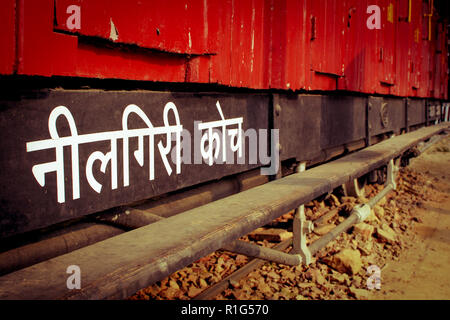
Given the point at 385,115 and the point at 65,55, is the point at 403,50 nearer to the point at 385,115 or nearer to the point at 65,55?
the point at 385,115

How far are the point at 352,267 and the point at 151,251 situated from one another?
93.5 inches

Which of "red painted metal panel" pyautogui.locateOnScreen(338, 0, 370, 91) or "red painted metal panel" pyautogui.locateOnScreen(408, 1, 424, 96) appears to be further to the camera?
"red painted metal panel" pyautogui.locateOnScreen(408, 1, 424, 96)

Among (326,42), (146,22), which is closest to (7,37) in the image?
(146,22)

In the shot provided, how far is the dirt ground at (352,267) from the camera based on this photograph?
292cm

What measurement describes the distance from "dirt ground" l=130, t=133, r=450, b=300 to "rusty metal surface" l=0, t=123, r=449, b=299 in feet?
3.06

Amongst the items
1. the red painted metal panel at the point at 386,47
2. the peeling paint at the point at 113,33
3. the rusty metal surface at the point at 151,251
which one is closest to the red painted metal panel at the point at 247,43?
the rusty metal surface at the point at 151,251

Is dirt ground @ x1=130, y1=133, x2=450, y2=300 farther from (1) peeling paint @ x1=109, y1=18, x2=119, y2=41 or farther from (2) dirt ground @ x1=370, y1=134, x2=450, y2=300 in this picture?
(1) peeling paint @ x1=109, y1=18, x2=119, y2=41

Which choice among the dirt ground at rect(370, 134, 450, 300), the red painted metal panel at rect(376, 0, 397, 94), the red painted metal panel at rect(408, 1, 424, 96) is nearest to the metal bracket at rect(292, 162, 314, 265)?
the dirt ground at rect(370, 134, 450, 300)

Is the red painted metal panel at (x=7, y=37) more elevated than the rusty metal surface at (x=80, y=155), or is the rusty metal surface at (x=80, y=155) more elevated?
the red painted metal panel at (x=7, y=37)

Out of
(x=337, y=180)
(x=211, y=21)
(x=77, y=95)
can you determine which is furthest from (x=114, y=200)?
(x=337, y=180)

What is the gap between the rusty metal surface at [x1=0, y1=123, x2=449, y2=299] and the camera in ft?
3.70

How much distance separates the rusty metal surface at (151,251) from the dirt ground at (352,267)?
3.06ft

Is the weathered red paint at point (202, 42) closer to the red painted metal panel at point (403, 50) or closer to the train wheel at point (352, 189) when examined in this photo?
the train wheel at point (352, 189)

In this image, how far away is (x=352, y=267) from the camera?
3.31 metres
